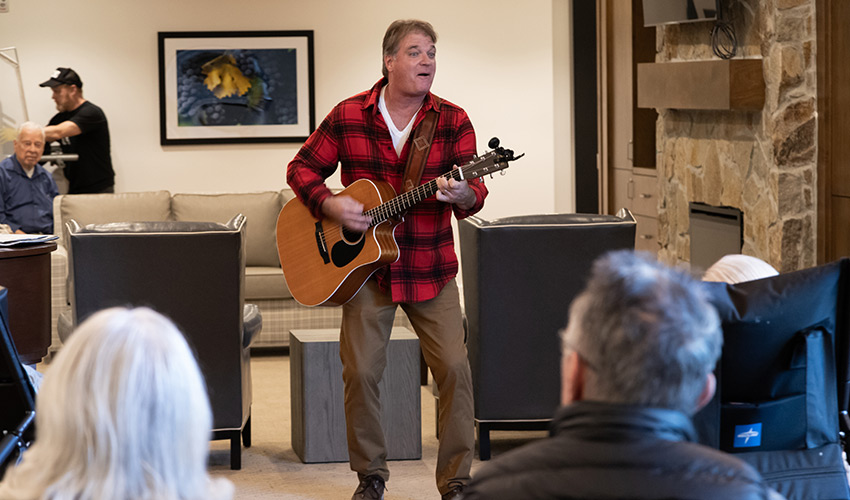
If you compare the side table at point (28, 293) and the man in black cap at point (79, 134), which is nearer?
the side table at point (28, 293)

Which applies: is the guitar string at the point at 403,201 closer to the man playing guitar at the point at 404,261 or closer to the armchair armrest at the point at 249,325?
the man playing guitar at the point at 404,261

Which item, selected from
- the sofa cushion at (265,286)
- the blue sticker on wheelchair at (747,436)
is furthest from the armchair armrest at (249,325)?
the blue sticker on wheelchair at (747,436)

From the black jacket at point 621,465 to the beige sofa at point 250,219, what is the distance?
4.97 m

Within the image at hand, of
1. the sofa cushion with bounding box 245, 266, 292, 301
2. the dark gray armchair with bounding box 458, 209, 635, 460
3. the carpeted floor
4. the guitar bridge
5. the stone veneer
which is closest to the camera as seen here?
the guitar bridge

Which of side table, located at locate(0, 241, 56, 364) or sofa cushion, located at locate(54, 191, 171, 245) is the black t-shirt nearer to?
sofa cushion, located at locate(54, 191, 171, 245)

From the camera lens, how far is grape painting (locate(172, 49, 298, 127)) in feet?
25.5

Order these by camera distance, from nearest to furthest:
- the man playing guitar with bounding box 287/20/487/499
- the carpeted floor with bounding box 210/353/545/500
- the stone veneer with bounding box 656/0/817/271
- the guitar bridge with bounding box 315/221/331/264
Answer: the man playing guitar with bounding box 287/20/487/499
the guitar bridge with bounding box 315/221/331/264
the carpeted floor with bounding box 210/353/545/500
the stone veneer with bounding box 656/0/817/271

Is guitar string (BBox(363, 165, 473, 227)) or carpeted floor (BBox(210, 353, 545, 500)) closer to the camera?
guitar string (BBox(363, 165, 473, 227))

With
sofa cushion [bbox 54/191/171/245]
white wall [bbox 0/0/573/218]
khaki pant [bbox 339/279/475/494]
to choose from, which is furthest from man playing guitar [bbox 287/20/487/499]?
white wall [bbox 0/0/573/218]

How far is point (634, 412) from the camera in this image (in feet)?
3.81

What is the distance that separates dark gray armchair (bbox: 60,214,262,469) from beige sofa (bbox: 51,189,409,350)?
7.63 ft

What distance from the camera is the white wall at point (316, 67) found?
7.68 m

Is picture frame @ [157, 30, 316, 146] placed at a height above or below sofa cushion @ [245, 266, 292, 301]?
above

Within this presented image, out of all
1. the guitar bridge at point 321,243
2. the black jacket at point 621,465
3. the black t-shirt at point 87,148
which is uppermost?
the black t-shirt at point 87,148
